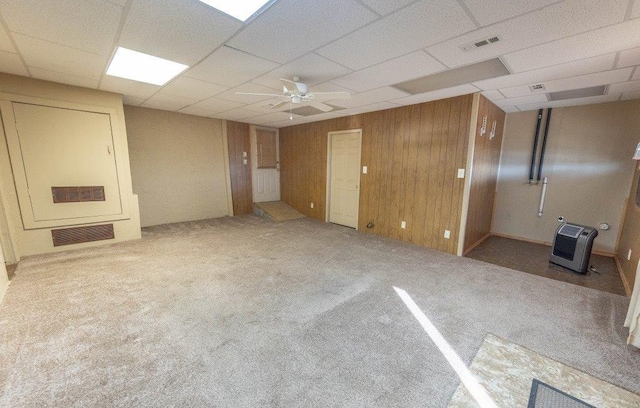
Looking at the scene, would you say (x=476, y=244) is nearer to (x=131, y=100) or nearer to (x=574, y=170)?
(x=574, y=170)

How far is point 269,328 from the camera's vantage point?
2068mm

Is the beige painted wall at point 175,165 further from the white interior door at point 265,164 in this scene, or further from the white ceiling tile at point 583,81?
the white ceiling tile at point 583,81

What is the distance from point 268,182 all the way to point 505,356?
6209mm

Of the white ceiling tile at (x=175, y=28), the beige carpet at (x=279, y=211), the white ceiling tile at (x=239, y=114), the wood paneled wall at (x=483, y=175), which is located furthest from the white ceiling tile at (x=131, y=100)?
the wood paneled wall at (x=483, y=175)

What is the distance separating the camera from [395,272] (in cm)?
323

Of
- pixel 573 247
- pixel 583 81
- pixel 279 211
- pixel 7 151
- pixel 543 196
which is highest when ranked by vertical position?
pixel 583 81

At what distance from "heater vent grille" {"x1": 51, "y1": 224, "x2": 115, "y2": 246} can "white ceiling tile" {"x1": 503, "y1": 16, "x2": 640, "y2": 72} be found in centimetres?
586

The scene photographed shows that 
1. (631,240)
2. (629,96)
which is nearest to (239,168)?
(631,240)

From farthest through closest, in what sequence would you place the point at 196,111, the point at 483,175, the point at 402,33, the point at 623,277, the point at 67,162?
1. the point at 196,111
2. the point at 483,175
3. the point at 67,162
4. the point at 623,277
5. the point at 402,33

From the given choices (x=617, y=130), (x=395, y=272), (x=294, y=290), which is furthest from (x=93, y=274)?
(x=617, y=130)

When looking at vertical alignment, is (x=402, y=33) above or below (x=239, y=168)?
above

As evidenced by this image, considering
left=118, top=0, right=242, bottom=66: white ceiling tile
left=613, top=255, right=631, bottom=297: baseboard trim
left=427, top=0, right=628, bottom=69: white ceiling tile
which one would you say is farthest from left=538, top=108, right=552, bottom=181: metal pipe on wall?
left=118, top=0, right=242, bottom=66: white ceiling tile

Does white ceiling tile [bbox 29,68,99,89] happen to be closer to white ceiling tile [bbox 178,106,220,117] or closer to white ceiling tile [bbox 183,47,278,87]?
white ceiling tile [bbox 178,106,220,117]

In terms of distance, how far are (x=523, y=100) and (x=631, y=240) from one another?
239 centimetres
